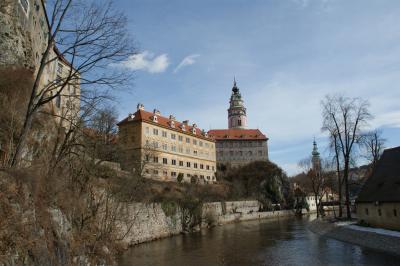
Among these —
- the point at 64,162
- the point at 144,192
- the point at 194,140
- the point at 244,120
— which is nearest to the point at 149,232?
the point at 144,192

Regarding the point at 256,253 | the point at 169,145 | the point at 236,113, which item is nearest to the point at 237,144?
the point at 236,113

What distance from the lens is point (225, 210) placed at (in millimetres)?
56469

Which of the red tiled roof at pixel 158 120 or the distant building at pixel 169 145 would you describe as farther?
the red tiled roof at pixel 158 120

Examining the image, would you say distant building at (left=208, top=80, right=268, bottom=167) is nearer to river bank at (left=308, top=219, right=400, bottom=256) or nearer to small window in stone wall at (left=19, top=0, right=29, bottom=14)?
river bank at (left=308, top=219, right=400, bottom=256)

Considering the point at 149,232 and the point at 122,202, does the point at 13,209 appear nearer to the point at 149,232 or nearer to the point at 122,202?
the point at 122,202

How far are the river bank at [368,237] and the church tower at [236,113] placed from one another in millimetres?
81318

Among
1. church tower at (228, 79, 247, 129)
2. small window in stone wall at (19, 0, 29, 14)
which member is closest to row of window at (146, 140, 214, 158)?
small window in stone wall at (19, 0, 29, 14)

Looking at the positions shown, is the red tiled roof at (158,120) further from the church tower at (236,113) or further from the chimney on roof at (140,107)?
the church tower at (236,113)

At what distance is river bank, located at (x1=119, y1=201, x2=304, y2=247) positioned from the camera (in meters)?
29.5

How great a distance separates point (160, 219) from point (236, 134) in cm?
6648

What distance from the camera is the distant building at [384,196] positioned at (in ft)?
79.6

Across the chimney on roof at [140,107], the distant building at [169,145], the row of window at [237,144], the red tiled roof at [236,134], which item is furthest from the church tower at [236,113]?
the chimney on roof at [140,107]

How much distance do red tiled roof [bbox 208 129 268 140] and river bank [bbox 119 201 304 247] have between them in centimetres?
3956

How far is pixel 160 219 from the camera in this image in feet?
116
